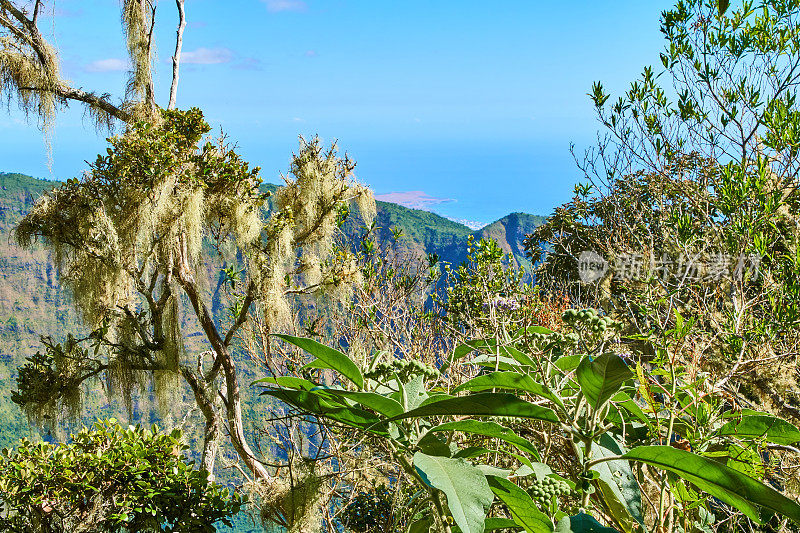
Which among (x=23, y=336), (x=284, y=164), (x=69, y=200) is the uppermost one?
(x=284, y=164)

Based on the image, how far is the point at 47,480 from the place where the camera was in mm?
2500

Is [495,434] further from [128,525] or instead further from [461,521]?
[128,525]

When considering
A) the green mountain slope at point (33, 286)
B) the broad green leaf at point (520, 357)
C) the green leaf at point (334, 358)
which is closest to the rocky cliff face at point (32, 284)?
the green mountain slope at point (33, 286)

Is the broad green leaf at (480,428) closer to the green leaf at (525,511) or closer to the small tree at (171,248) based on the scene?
the green leaf at (525,511)

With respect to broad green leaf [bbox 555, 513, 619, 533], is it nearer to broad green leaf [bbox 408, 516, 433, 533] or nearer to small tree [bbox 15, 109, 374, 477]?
broad green leaf [bbox 408, 516, 433, 533]

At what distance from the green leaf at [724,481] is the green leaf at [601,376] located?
0.08 m

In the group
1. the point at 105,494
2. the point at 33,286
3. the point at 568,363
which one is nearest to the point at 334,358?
the point at 568,363

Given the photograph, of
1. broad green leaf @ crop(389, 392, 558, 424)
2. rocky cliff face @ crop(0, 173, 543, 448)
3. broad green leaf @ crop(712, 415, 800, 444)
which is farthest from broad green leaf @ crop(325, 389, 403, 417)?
rocky cliff face @ crop(0, 173, 543, 448)

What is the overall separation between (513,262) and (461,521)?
4999mm

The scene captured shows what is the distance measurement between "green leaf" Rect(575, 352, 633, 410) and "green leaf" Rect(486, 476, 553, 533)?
0.15 m

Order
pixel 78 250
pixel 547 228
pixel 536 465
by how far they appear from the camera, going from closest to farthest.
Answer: pixel 536 465, pixel 78 250, pixel 547 228

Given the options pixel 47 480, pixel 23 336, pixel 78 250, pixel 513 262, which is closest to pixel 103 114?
pixel 78 250

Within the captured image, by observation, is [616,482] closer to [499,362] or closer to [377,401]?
[499,362]

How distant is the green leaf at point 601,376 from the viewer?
0.68m
